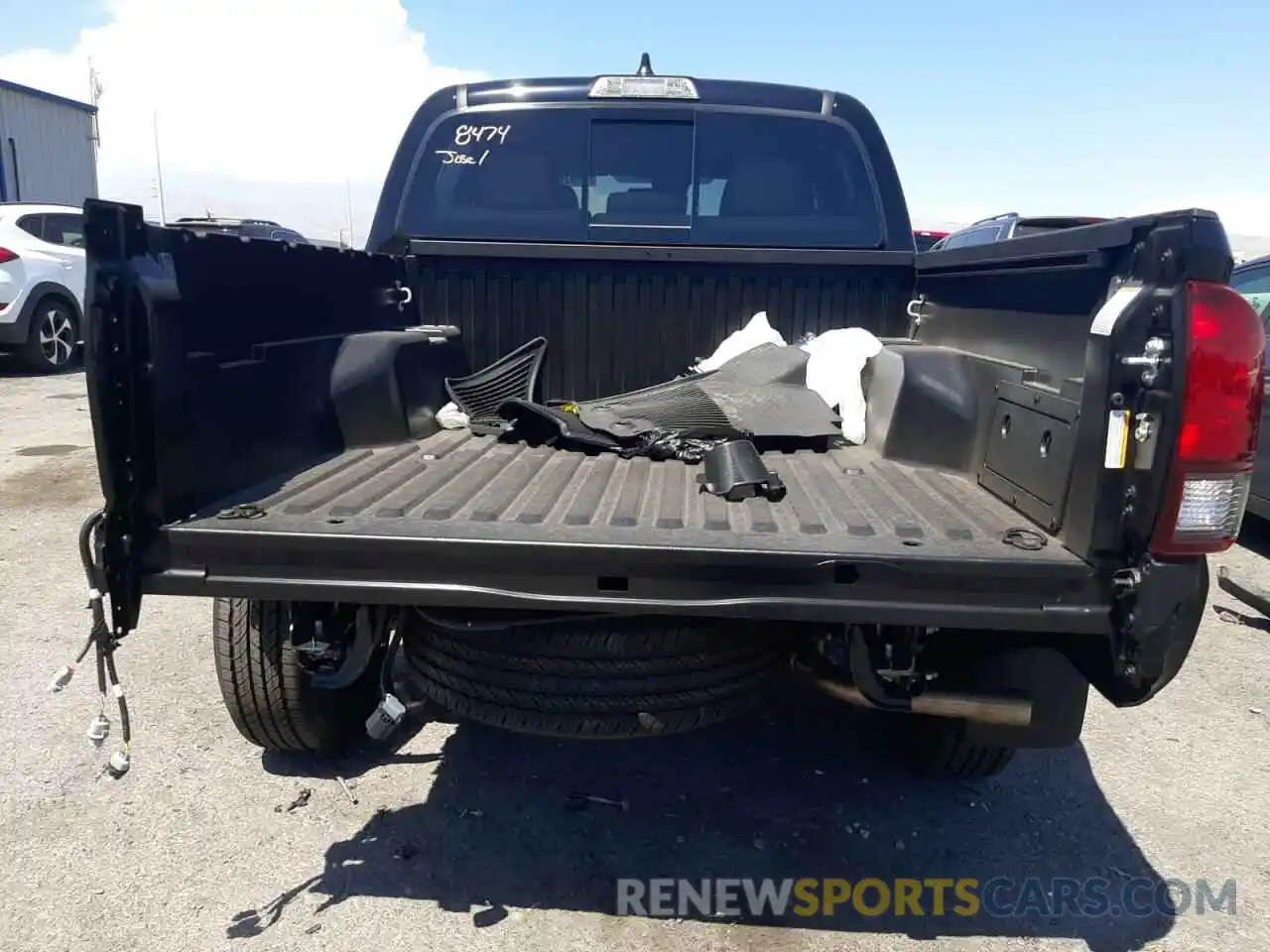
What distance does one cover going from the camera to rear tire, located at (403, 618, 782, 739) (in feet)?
7.64

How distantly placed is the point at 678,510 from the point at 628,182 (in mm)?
2188

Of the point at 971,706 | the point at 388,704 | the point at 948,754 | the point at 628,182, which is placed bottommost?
the point at 948,754

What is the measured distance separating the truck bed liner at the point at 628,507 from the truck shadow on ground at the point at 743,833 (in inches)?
43.8

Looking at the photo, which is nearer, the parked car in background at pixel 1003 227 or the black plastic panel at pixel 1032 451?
the black plastic panel at pixel 1032 451

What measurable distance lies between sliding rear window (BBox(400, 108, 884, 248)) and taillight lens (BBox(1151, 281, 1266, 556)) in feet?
Result: 7.46

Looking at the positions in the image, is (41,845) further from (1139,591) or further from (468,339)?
(1139,591)

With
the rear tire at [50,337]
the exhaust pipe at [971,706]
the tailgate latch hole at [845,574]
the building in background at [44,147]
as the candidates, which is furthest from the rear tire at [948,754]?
the building in background at [44,147]

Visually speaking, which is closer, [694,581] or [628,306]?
[694,581]

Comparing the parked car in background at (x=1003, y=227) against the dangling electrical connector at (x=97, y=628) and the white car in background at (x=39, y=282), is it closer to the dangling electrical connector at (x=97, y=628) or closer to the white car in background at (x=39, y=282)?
the dangling electrical connector at (x=97, y=628)

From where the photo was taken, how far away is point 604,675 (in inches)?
92.6

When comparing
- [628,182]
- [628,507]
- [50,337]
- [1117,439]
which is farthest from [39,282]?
[1117,439]

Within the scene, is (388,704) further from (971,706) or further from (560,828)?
(971,706)

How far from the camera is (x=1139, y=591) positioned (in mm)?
2061

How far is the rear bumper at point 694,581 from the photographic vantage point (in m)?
2.07
